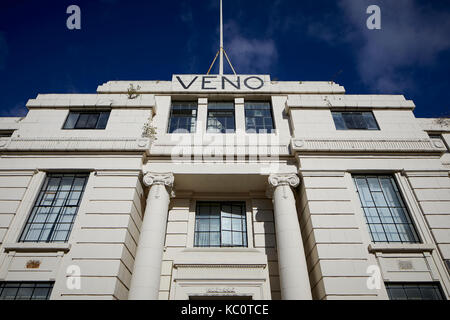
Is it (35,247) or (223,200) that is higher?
(223,200)

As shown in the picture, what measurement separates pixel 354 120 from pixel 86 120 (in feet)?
49.2

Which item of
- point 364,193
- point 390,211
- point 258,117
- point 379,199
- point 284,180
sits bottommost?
point 390,211

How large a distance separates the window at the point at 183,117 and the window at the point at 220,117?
94 centimetres

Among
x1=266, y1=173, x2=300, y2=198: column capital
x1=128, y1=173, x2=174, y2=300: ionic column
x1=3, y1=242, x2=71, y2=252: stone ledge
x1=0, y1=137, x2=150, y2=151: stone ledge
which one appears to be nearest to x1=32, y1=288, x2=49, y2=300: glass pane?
x1=3, y1=242, x2=71, y2=252: stone ledge

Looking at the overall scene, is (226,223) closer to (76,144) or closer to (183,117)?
(183,117)

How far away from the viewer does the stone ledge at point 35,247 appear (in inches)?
400

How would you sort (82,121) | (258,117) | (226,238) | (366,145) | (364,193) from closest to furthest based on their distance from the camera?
1. (364,193)
2. (226,238)
3. (366,145)
4. (82,121)
5. (258,117)

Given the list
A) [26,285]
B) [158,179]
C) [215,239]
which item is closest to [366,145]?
[215,239]

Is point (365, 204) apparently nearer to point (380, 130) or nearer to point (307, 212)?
point (307, 212)

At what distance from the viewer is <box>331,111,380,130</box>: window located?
47.1 ft

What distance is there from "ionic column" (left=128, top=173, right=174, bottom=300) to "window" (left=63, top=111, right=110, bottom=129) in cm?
484

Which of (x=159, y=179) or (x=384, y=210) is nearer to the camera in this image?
(x=384, y=210)

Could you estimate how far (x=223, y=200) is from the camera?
13914 millimetres

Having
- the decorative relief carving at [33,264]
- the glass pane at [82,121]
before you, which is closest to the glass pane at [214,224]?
the decorative relief carving at [33,264]
